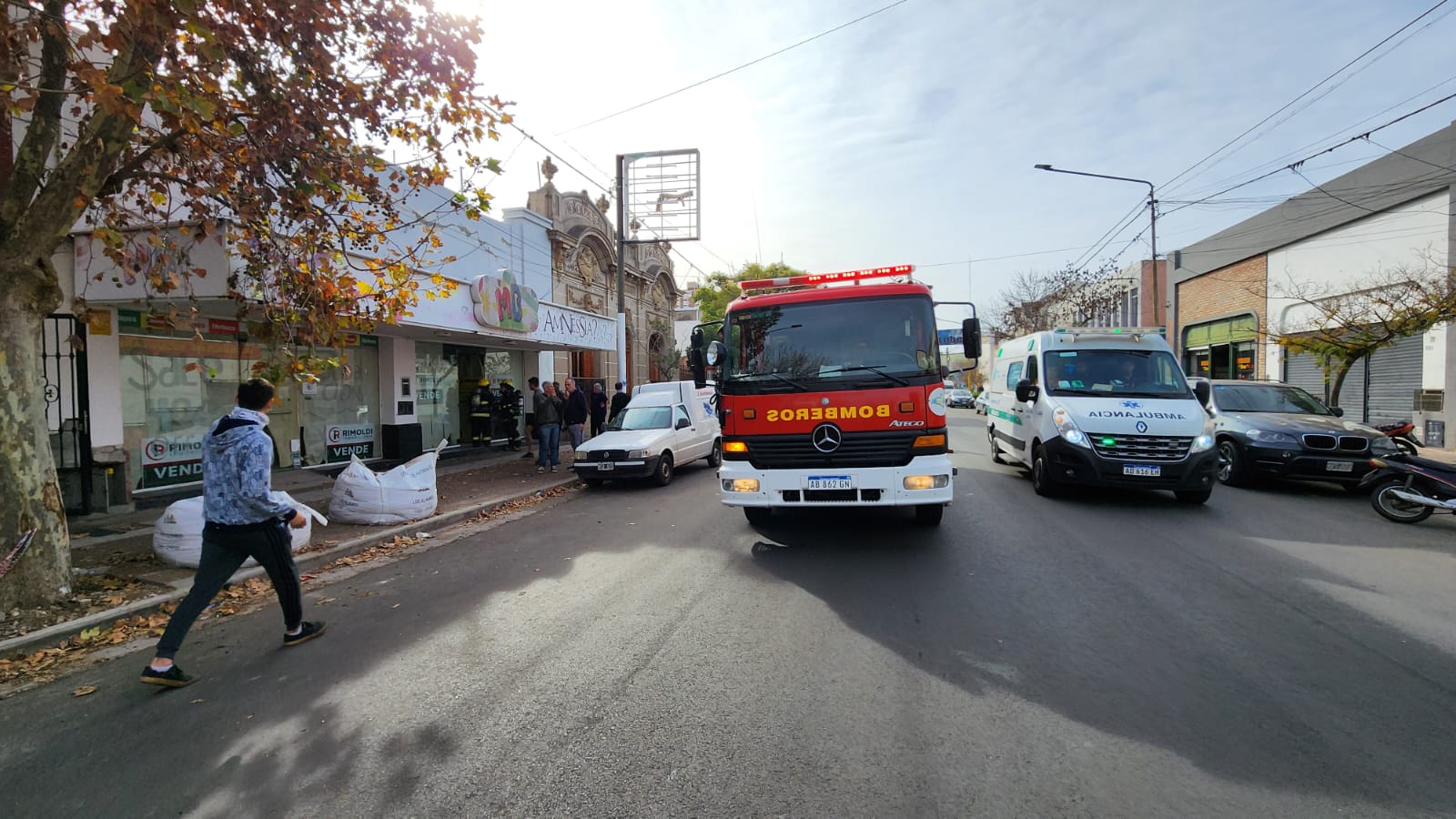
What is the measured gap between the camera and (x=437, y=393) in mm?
16250

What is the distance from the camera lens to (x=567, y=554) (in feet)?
22.9

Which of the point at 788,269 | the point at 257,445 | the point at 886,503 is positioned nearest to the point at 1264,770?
the point at 886,503

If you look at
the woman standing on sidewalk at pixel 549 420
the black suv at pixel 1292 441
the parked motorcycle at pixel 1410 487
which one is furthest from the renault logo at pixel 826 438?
the woman standing on sidewalk at pixel 549 420

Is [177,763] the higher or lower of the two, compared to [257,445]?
lower

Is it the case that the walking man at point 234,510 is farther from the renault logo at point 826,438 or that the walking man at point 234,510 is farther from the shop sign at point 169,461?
the shop sign at point 169,461

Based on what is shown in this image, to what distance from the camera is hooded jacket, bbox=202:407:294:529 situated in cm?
414

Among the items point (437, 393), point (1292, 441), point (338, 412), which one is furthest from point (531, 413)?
Answer: point (1292, 441)

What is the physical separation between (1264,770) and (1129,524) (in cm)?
523

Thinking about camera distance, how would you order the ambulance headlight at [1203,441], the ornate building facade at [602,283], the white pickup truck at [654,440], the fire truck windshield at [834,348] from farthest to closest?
the ornate building facade at [602,283]
the white pickup truck at [654,440]
the ambulance headlight at [1203,441]
the fire truck windshield at [834,348]

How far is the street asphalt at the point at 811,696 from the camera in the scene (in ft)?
9.09

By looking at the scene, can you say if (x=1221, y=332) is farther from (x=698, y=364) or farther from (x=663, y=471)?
(x=698, y=364)

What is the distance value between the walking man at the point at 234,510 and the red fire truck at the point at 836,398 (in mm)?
3779

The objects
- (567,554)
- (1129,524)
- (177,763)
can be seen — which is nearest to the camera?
(177,763)

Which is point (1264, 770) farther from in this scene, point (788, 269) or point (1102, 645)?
point (788, 269)
